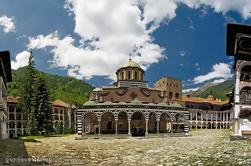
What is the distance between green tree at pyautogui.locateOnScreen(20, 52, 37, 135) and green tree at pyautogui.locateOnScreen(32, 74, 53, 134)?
3.36 feet

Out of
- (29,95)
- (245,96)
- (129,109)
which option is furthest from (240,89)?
(29,95)

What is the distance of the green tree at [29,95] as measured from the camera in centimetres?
5906

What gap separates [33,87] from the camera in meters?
64.4

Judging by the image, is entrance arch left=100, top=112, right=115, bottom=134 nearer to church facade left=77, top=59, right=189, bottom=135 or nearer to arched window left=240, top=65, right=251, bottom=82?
church facade left=77, top=59, right=189, bottom=135

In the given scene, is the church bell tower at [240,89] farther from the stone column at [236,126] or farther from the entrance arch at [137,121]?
the entrance arch at [137,121]

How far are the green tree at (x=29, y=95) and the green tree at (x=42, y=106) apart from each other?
3.36 feet

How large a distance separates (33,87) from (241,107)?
4720 centimetres

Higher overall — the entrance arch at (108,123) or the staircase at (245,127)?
the staircase at (245,127)

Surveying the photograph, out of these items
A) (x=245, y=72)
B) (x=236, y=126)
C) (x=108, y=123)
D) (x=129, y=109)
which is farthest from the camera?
(x=108, y=123)

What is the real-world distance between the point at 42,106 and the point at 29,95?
18.5 feet

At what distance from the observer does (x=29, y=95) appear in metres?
63.8

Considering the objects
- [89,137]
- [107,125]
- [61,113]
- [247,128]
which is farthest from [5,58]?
[61,113]

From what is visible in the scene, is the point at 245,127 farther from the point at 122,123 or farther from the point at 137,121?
the point at 122,123

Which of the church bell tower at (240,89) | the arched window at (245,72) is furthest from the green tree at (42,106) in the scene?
the arched window at (245,72)
